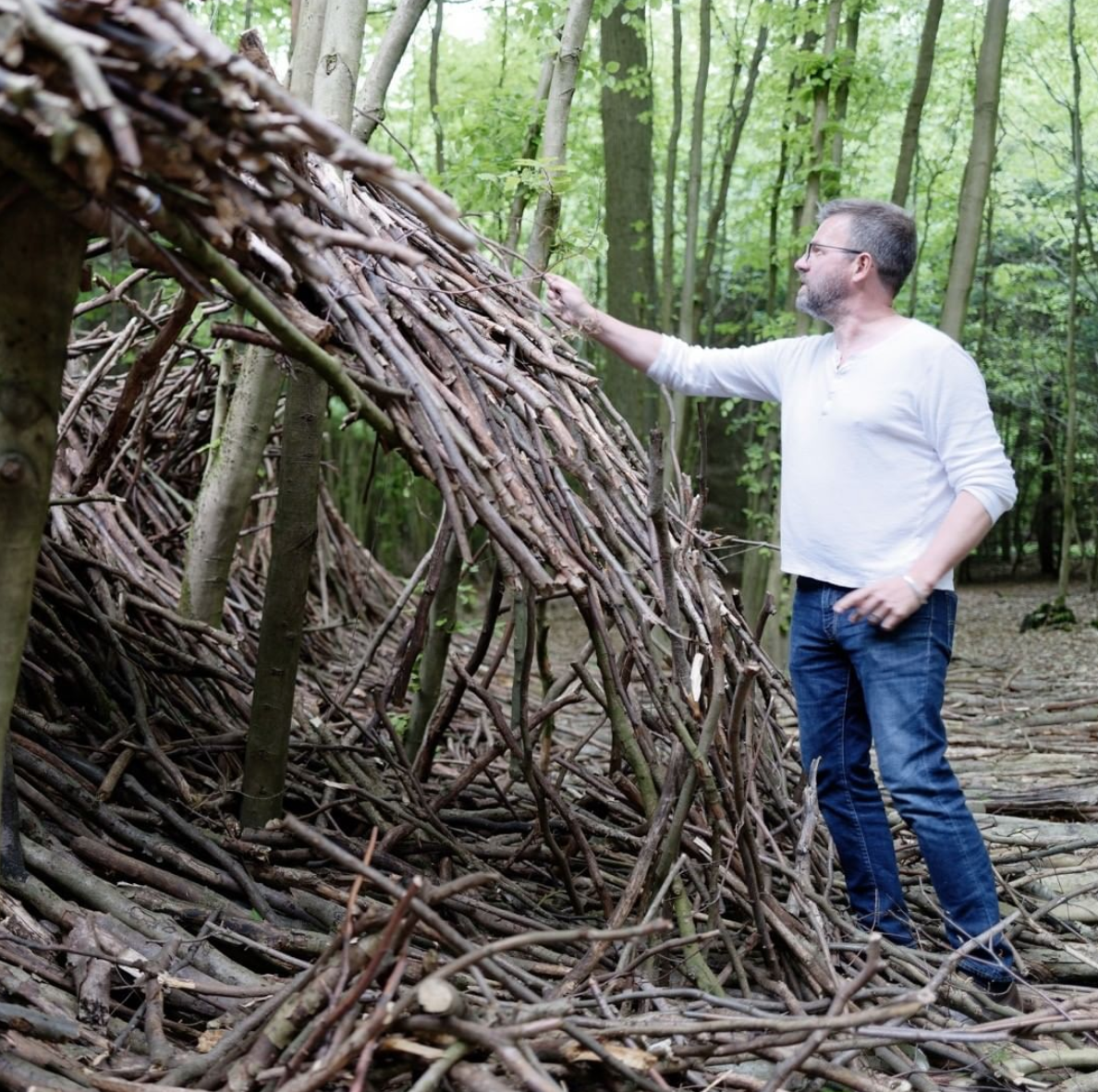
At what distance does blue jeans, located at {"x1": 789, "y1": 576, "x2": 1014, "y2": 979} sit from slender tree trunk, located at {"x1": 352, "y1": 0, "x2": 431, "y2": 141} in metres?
1.86

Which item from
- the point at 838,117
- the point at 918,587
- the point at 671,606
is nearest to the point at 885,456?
the point at 918,587

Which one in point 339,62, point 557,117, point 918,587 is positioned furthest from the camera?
point 557,117

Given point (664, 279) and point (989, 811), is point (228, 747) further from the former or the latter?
point (664, 279)

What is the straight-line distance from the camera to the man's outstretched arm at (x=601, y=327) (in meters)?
3.11

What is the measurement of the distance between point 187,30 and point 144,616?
8.76ft

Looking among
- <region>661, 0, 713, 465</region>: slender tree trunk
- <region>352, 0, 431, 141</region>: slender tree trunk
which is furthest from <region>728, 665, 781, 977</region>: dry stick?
<region>661, 0, 713, 465</region>: slender tree trunk

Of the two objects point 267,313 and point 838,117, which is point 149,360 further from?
point 838,117

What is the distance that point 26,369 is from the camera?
1.67 metres

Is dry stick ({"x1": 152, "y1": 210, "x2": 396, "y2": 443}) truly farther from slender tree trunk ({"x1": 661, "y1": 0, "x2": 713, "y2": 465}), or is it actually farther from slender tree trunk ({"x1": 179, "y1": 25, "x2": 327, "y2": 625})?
slender tree trunk ({"x1": 661, "y1": 0, "x2": 713, "y2": 465})

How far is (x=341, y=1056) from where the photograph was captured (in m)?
1.63

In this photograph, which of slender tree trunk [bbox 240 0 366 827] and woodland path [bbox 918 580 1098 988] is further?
woodland path [bbox 918 580 1098 988]

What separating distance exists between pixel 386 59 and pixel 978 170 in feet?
14.0

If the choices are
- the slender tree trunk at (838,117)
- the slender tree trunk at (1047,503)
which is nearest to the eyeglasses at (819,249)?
the slender tree trunk at (838,117)

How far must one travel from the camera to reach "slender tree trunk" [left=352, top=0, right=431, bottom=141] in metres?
3.33
